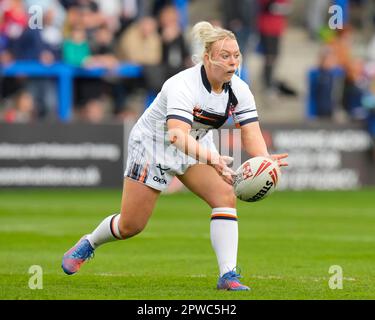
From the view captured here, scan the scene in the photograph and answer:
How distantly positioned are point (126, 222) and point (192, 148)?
1070 mm

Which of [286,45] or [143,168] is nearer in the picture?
[143,168]

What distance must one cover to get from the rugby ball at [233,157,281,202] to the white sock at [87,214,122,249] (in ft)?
4.26

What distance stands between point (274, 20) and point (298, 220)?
8877 millimetres

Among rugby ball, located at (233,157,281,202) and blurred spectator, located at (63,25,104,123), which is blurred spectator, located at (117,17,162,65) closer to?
blurred spectator, located at (63,25,104,123)

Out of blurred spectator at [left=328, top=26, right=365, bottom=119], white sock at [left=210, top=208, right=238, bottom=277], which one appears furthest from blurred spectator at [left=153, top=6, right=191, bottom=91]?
white sock at [left=210, top=208, right=238, bottom=277]

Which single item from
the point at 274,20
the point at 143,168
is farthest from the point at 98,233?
the point at 274,20

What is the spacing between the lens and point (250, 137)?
9.70m

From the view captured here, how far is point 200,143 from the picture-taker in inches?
384

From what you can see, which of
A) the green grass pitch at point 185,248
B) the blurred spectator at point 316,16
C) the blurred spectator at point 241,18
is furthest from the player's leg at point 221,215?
the blurred spectator at point 316,16

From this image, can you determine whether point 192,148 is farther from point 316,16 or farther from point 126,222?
point 316,16

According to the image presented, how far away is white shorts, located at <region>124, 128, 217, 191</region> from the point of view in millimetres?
9648

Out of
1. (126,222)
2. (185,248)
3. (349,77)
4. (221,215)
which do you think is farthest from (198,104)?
(349,77)

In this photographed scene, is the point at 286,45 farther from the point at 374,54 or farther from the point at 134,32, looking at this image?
the point at 134,32
